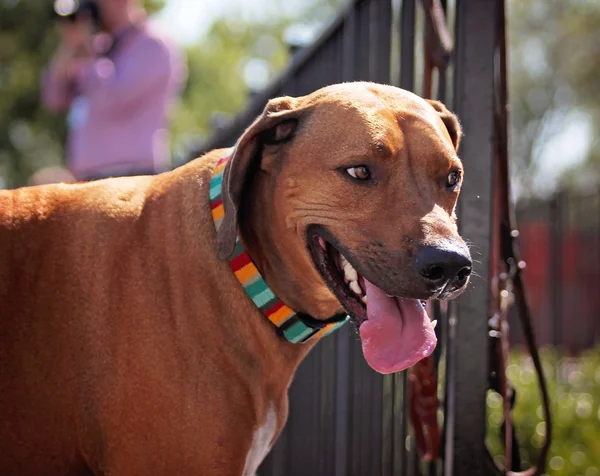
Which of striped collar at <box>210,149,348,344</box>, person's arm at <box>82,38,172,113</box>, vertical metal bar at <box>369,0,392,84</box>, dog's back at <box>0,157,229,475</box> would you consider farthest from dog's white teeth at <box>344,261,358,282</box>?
person's arm at <box>82,38,172,113</box>

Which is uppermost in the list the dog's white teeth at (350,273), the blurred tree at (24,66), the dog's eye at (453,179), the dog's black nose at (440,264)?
the blurred tree at (24,66)

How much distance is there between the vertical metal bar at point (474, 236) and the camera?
3631mm

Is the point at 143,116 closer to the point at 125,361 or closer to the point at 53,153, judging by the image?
the point at 125,361

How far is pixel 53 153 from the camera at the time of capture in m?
25.0

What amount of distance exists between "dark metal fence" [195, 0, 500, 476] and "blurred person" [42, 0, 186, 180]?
91cm

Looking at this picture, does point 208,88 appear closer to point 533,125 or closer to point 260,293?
point 533,125

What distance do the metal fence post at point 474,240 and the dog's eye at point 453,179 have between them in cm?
56

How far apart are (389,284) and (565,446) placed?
11.5ft

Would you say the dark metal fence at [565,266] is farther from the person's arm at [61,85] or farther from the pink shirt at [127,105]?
the person's arm at [61,85]

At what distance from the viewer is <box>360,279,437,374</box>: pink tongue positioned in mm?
2797

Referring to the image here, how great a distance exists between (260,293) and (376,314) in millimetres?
442

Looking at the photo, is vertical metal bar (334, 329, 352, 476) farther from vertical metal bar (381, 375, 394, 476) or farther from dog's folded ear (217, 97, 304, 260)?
dog's folded ear (217, 97, 304, 260)

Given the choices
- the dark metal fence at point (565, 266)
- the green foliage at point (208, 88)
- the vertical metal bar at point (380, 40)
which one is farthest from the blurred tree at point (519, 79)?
the vertical metal bar at point (380, 40)

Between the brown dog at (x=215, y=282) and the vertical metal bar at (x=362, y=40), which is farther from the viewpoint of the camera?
the vertical metal bar at (x=362, y=40)
